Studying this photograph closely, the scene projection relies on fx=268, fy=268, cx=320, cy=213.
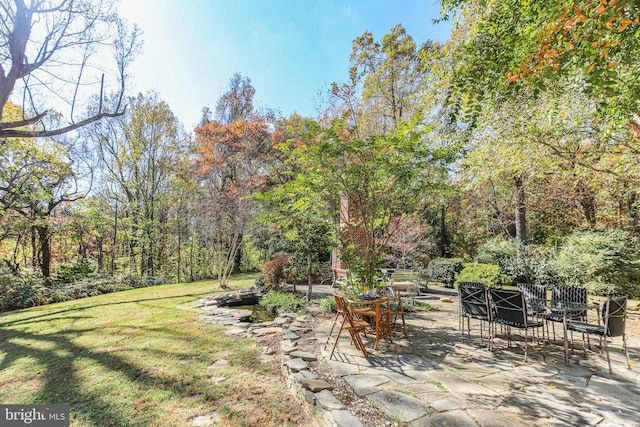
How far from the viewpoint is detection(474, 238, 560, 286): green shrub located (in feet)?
28.6

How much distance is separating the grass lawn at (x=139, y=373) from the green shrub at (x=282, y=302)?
5.51 ft

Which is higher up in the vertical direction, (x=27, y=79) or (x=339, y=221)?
(x=27, y=79)

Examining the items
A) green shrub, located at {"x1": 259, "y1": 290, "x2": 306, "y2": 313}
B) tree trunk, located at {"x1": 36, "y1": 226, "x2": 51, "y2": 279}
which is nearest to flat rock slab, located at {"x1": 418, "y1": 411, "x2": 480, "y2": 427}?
green shrub, located at {"x1": 259, "y1": 290, "x2": 306, "y2": 313}

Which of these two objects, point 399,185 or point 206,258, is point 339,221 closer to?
point 399,185

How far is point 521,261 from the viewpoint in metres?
9.70

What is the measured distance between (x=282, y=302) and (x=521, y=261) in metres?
8.81

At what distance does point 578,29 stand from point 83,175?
14193mm

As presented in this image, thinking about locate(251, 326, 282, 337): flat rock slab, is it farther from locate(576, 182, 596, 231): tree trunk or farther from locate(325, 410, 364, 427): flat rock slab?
locate(576, 182, 596, 231): tree trunk

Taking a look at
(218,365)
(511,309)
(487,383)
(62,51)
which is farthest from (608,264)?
(62,51)

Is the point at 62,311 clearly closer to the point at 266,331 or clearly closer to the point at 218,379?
the point at 266,331

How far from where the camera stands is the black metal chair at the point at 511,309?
3.47 metres

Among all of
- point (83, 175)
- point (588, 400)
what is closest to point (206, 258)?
point (83, 175)

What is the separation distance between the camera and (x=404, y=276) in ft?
26.5

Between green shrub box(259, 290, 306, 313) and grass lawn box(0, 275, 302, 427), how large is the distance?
168 cm
